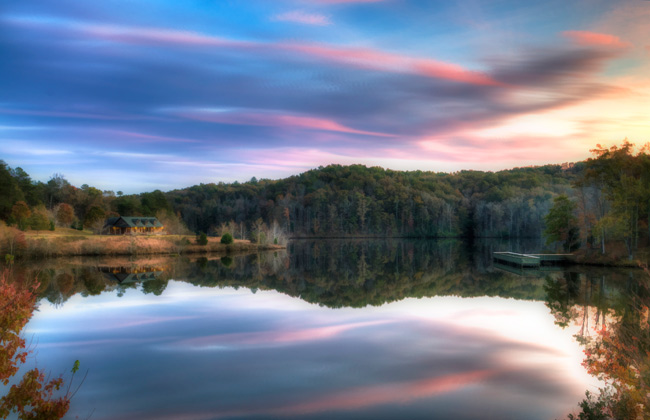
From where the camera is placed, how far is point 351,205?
102312mm

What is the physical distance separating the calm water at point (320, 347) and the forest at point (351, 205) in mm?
22170

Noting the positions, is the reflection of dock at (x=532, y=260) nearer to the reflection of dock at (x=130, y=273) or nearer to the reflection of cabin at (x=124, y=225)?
the reflection of dock at (x=130, y=273)

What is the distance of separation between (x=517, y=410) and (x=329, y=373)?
3841mm

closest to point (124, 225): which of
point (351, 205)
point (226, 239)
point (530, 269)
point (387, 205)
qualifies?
point (226, 239)

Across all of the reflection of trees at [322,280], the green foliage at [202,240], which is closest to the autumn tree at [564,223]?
the reflection of trees at [322,280]

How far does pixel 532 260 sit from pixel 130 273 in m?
28.6

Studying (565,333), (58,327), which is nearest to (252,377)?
(58,327)

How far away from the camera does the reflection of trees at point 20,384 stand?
777cm

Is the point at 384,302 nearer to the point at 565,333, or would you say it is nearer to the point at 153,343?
the point at 565,333

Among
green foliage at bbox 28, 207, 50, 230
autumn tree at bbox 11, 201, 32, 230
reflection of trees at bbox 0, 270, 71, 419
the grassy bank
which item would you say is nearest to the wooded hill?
the grassy bank

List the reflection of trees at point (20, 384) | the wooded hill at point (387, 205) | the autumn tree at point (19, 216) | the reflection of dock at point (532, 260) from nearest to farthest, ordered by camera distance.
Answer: the reflection of trees at point (20, 384), the reflection of dock at point (532, 260), the autumn tree at point (19, 216), the wooded hill at point (387, 205)

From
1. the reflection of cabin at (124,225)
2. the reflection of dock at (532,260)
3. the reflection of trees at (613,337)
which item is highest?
the reflection of cabin at (124,225)

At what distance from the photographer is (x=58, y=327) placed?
48.2 ft

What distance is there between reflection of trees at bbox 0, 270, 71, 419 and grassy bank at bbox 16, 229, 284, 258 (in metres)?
32.9
